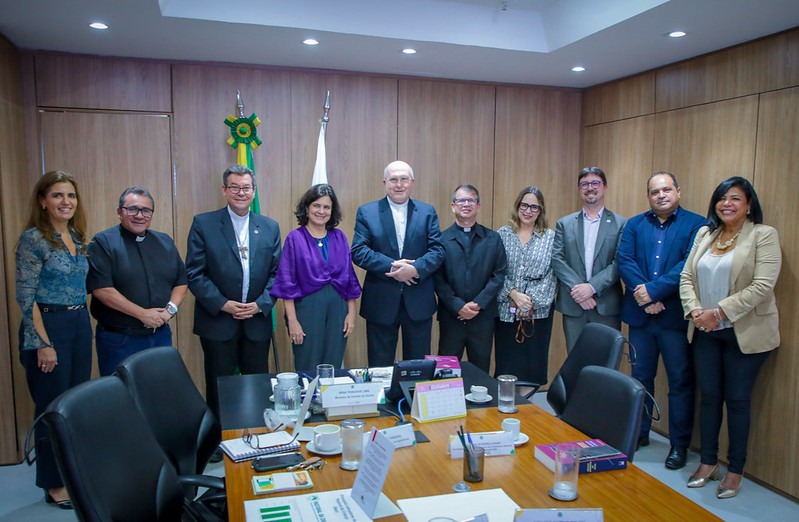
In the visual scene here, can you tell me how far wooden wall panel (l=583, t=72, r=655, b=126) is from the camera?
4.77 m

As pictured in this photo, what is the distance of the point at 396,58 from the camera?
4523 millimetres

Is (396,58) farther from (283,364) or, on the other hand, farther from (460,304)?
(283,364)

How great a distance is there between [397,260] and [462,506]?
2.49 metres

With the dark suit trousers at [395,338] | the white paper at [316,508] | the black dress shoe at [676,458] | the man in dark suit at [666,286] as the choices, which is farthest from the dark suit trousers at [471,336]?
the white paper at [316,508]

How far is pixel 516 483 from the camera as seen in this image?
1809 millimetres

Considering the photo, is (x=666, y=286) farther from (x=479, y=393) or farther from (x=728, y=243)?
(x=479, y=393)

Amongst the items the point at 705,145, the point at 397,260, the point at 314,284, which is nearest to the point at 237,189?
the point at 314,284

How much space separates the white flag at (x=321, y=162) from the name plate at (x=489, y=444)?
3058 mm

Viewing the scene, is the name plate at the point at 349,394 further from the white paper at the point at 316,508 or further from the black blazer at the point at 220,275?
the black blazer at the point at 220,275

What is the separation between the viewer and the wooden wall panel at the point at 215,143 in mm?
4602

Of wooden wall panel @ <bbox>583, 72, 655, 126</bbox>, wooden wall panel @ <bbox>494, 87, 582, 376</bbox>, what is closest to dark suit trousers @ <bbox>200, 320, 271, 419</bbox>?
wooden wall panel @ <bbox>494, 87, 582, 376</bbox>

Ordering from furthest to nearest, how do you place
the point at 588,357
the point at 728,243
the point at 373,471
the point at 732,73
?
1. the point at 732,73
2. the point at 728,243
3. the point at 588,357
4. the point at 373,471

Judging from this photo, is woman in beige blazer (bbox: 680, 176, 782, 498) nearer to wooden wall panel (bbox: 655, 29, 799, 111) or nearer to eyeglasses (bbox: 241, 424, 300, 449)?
wooden wall panel (bbox: 655, 29, 799, 111)

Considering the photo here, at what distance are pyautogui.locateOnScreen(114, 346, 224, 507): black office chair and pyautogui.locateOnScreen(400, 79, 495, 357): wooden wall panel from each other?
291cm
